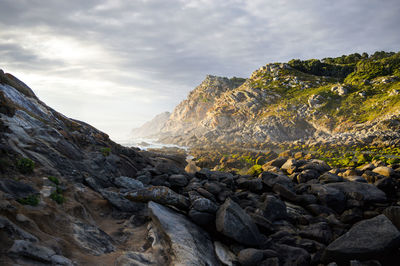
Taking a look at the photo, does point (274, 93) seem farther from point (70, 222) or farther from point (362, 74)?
Result: point (70, 222)

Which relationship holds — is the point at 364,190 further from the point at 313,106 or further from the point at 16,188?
the point at 313,106

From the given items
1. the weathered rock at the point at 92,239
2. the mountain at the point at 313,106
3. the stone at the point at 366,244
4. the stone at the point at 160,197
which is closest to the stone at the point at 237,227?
the stone at the point at 160,197

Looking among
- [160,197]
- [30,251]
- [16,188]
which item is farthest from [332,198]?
[16,188]

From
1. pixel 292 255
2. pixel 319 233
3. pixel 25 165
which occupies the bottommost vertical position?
pixel 292 255

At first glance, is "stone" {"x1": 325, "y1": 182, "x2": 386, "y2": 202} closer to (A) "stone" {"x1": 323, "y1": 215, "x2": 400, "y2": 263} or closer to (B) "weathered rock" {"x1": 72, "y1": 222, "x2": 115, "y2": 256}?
(A) "stone" {"x1": 323, "y1": 215, "x2": 400, "y2": 263}

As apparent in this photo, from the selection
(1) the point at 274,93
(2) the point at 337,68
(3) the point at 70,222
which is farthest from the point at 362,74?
(3) the point at 70,222

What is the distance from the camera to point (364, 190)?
1633 cm

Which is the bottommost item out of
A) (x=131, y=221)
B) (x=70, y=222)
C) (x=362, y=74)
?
(x=131, y=221)

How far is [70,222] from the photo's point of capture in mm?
9273

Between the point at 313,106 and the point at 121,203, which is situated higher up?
the point at 313,106

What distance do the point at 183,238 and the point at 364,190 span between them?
15.5 metres

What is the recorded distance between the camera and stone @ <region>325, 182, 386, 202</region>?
50.9 ft

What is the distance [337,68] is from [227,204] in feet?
459

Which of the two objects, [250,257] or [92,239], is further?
[250,257]
